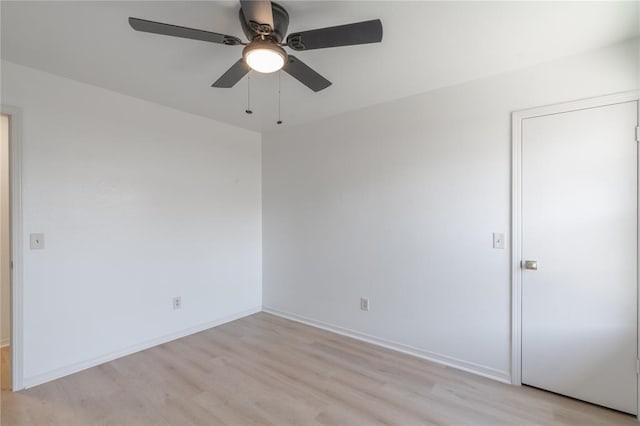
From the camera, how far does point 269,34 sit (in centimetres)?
153

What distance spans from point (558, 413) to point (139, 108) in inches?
164

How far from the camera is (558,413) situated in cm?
199

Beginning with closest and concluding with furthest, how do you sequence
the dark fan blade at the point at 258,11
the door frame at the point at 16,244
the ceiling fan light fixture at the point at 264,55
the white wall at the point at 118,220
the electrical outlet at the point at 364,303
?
the dark fan blade at the point at 258,11
the ceiling fan light fixture at the point at 264,55
the door frame at the point at 16,244
the white wall at the point at 118,220
the electrical outlet at the point at 364,303

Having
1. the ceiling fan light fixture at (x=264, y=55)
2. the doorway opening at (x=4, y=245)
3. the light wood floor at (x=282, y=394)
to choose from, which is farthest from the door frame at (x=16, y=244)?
the ceiling fan light fixture at (x=264, y=55)

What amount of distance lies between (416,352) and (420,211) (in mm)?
1309

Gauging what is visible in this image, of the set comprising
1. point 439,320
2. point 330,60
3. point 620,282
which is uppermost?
point 330,60

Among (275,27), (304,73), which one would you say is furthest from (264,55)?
(304,73)

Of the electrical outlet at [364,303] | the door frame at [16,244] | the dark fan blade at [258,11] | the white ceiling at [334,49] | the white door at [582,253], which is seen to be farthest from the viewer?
the electrical outlet at [364,303]

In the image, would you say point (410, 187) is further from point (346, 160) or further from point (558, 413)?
point (558, 413)

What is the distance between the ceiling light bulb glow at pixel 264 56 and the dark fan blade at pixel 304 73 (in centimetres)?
11

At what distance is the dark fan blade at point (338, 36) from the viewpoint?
1441 mm

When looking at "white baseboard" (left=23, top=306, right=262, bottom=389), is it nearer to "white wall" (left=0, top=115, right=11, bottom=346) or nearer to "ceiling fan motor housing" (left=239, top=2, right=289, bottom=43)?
"white wall" (left=0, top=115, right=11, bottom=346)

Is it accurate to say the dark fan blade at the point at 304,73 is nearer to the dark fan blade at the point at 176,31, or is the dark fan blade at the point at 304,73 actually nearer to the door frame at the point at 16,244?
the dark fan blade at the point at 176,31

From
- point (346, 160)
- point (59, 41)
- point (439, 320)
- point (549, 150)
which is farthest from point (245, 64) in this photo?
point (439, 320)
